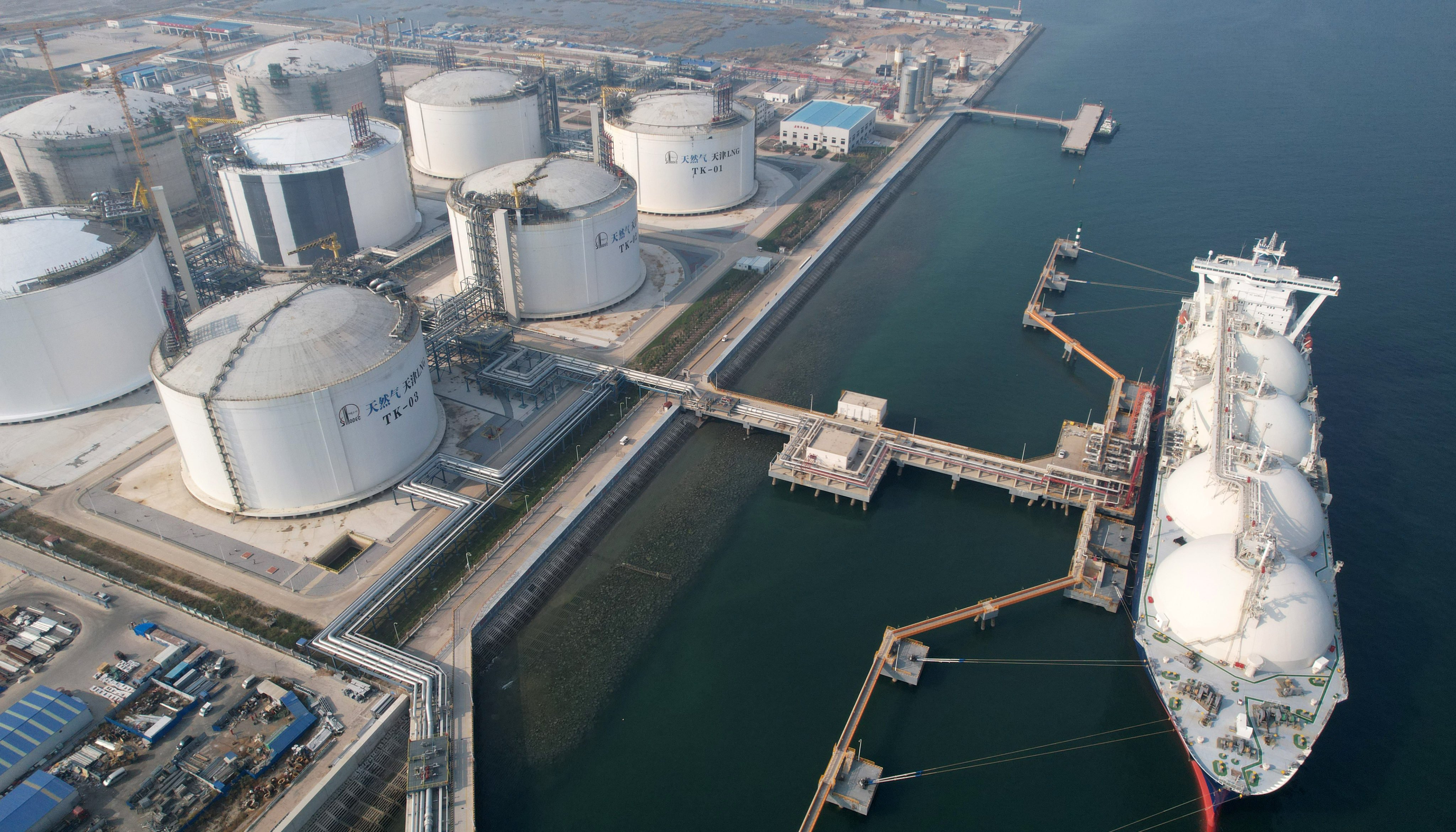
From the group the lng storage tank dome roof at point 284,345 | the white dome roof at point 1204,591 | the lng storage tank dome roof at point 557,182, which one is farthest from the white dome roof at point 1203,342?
the lng storage tank dome roof at point 284,345

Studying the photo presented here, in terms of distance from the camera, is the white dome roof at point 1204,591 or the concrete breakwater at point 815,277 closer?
the white dome roof at point 1204,591

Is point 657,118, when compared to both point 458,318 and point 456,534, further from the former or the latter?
point 456,534

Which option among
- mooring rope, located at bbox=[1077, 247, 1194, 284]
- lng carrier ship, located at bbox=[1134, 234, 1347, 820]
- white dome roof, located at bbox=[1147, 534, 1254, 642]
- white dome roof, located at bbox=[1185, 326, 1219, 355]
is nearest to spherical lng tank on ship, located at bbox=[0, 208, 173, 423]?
lng carrier ship, located at bbox=[1134, 234, 1347, 820]

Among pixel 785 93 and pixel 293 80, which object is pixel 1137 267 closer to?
pixel 785 93

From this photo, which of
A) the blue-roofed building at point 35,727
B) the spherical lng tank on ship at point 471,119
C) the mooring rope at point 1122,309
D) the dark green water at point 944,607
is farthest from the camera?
the spherical lng tank on ship at point 471,119

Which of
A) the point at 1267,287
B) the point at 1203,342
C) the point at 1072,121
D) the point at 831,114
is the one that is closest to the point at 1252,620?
the point at 1203,342

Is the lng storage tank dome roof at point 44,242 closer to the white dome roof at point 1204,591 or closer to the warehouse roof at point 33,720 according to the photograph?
the warehouse roof at point 33,720

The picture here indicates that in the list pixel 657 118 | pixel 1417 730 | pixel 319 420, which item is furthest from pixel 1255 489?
pixel 657 118
